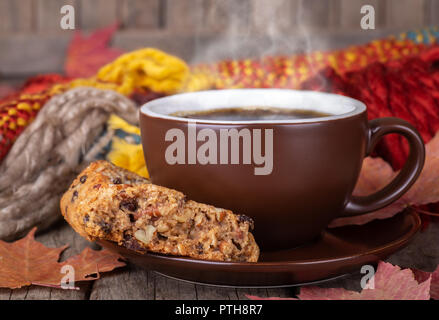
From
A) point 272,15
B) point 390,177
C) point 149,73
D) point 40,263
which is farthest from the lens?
point 272,15

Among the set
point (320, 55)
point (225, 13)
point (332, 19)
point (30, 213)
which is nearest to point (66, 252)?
point (30, 213)

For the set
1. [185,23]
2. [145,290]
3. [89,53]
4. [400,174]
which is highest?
[185,23]

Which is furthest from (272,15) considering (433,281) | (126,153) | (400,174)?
(433,281)

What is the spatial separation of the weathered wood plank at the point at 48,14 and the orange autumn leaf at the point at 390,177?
4.93ft

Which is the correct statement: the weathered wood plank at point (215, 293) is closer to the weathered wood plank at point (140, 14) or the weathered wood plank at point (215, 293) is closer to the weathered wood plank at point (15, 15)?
the weathered wood plank at point (140, 14)

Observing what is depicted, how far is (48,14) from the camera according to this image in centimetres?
207

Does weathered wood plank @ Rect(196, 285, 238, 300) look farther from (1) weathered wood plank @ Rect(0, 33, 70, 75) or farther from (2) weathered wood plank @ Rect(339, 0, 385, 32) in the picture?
(2) weathered wood plank @ Rect(339, 0, 385, 32)

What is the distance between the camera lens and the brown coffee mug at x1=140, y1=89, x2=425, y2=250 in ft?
2.08

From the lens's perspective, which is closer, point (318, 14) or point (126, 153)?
point (126, 153)

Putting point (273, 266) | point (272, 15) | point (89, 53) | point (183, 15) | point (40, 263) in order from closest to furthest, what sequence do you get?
1. point (273, 266)
2. point (40, 263)
3. point (272, 15)
4. point (89, 53)
5. point (183, 15)

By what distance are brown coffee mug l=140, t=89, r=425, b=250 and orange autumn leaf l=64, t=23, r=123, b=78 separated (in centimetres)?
124

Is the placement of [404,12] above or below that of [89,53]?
above

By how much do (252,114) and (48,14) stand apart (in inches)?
60.4

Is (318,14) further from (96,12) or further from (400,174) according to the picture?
(400,174)
